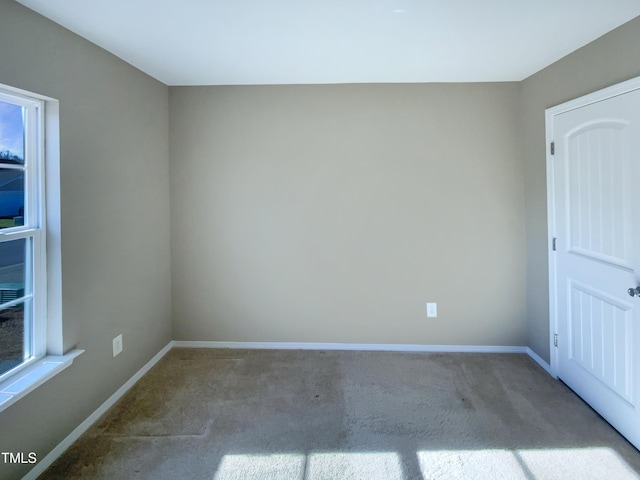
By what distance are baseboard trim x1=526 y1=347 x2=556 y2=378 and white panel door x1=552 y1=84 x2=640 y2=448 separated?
0.13 metres

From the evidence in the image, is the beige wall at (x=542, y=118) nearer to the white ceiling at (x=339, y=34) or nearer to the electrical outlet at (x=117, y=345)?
the white ceiling at (x=339, y=34)

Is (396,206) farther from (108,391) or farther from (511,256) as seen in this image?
(108,391)

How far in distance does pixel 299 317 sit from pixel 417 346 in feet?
3.56

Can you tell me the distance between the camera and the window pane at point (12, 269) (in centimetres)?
168

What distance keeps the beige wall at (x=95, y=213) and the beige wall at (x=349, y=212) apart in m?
0.38

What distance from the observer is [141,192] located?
2.62 metres

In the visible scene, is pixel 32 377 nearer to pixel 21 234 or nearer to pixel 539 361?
pixel 21 234

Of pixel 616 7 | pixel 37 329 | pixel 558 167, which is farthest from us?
pixel 558 167

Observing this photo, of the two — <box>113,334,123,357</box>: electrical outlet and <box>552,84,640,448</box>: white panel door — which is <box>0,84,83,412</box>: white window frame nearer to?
<box>113,334,123,357</box>: electrical outlet

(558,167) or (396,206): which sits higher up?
(558,167)

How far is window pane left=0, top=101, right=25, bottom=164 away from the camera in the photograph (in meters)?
1.65

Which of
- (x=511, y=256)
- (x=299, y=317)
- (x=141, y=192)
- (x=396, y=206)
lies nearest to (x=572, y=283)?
(x=511, y=256)

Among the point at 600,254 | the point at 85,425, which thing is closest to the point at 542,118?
the point at 600,254

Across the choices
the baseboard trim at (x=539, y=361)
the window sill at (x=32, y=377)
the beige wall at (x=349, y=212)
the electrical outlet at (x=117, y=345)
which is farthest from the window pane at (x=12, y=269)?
the baseboard trim at (x=539, y=361)
